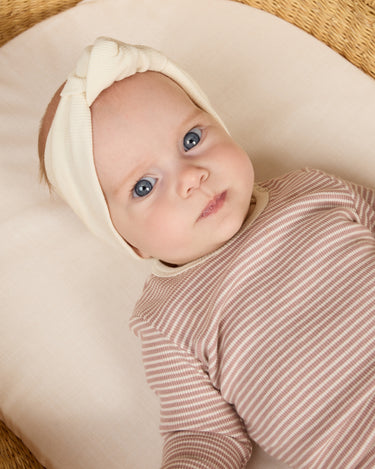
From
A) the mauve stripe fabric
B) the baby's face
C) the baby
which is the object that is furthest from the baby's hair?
the mauve stripe fabric

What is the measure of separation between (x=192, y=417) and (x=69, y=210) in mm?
600

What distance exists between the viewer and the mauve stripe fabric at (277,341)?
97 cm

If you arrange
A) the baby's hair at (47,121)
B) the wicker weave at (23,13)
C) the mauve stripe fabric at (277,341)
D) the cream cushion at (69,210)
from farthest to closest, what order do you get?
the wicker weave at (23,13)
the cream cushion at (69,210)
the baby's hair at (47,121)
the mauve stripe fabric at (277,341)

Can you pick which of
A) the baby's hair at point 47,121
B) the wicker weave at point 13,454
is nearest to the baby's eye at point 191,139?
the baby's hair at point 47,121

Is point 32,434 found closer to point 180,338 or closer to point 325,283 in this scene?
point 180,338

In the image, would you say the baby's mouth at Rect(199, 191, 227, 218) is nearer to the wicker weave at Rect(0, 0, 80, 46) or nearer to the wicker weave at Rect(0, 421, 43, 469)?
the wicker weave at Rect(0, 421, 43, 469)

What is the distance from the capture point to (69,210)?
4.62ft

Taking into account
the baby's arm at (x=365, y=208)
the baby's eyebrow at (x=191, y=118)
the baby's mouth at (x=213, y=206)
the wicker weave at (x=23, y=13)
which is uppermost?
the wicker weave at (x=23, y=13)

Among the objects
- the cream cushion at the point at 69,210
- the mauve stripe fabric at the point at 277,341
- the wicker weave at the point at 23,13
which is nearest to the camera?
the mauve stripe fabric at the point at 277,341

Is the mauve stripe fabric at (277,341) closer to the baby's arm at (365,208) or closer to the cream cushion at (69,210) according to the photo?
the baby's arm at (365,208)

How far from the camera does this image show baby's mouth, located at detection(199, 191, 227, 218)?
1016mm

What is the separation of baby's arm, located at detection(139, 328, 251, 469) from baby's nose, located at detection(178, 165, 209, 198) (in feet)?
0.93

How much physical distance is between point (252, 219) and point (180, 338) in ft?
0.85

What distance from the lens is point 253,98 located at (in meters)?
1.47
